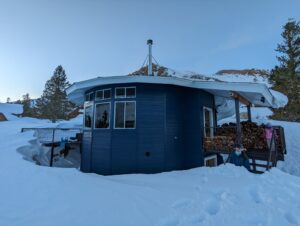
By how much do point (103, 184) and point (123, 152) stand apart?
228 cm

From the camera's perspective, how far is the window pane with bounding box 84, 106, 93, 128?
362 inches

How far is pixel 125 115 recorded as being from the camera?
805 cm

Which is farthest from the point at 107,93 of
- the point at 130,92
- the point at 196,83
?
the point at 196,83

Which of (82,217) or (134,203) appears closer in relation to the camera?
(82,217)

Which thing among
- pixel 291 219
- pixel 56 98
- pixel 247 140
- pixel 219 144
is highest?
pixel 56 98

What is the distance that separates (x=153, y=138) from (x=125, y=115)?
1.55 meters

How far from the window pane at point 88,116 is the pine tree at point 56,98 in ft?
88.8

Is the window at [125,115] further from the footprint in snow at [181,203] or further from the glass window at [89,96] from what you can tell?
the footprint in snow at [181,203]

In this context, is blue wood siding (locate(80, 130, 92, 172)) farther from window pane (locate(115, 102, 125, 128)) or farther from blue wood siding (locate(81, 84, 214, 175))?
window pane (locate(115, 102, 125, 128))

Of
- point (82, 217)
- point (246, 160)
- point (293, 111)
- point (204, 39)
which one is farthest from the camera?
point (293, 111)

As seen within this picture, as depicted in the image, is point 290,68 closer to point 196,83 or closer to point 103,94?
point 196,83

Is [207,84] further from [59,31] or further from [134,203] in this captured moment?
[59,31]

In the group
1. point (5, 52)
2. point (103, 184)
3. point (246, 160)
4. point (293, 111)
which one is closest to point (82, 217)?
point (103, 184)

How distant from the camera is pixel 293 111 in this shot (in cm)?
2273
